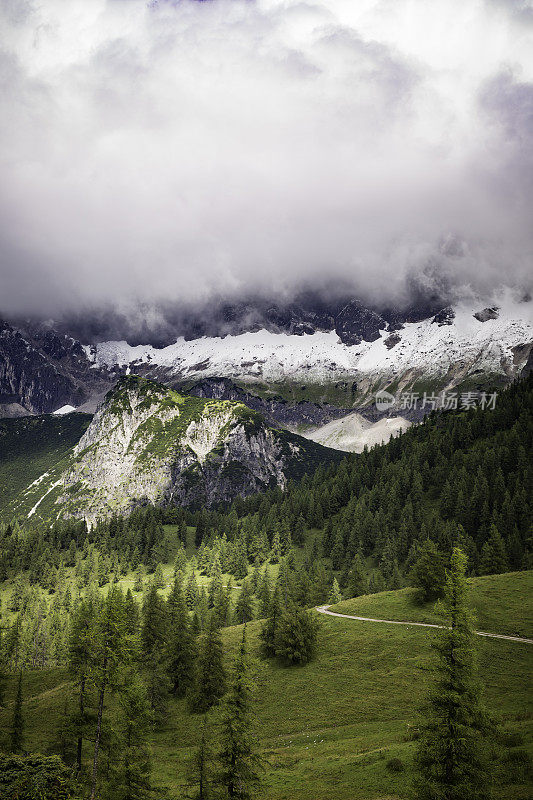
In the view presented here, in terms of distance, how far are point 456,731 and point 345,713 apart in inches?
1222

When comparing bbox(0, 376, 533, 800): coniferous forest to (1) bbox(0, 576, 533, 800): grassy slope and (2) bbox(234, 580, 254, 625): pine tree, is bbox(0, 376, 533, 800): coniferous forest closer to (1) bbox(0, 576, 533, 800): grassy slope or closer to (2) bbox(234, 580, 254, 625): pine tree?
(2) bbox(234, 580, 254, 625): pine tree

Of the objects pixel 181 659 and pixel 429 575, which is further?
pixel 429 575

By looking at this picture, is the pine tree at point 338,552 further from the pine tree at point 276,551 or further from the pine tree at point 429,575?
the pine tree at point 429,575

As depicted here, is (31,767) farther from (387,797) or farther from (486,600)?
(486,600)

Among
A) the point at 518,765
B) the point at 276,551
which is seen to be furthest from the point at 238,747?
the point at 276,551

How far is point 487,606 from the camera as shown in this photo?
7188cm

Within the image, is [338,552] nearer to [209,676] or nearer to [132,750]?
[209,676]

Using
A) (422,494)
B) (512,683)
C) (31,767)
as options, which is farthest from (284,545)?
(31,767)

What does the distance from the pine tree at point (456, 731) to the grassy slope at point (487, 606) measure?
108ft

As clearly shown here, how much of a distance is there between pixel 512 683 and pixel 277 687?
104 feet

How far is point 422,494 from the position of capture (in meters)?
177

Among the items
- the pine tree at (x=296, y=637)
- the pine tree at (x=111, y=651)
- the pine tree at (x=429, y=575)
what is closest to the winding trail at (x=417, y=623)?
the pine tree at (x=429, y=575)

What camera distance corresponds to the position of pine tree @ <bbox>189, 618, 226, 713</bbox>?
68.6m

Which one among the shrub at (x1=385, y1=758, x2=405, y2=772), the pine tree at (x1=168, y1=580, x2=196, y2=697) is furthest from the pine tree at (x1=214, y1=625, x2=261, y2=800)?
the pine tree at (x1=168, y1=580, x2=196, y2=697)
